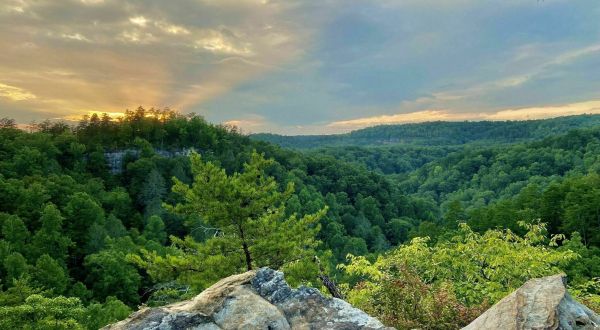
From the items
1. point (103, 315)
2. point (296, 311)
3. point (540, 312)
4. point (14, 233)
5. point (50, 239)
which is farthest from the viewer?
point (50, 239)

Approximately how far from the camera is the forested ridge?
16203 mm

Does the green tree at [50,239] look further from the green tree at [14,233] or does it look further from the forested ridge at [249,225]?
the green tree at [14,233]

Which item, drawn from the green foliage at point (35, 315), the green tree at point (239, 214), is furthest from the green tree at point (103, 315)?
the green tree at point (239, 214)

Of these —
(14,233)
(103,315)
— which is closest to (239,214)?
(103,315)

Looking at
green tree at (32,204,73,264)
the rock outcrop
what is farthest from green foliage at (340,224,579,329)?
green tree at (32,204,73,264)

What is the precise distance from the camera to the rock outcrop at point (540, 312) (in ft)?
17.5

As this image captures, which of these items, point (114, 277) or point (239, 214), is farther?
point (114, 277)

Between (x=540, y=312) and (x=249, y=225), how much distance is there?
1271 cm

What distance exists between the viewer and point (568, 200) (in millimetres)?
51219

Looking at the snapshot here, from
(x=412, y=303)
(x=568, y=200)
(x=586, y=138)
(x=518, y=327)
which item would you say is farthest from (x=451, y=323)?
(x=586, y=138)

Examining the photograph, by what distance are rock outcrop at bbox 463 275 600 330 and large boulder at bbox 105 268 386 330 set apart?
5.21 ft

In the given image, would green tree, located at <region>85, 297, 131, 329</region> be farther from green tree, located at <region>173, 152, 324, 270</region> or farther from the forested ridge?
green tree, located at <region>173, 152, 324, 270</region>

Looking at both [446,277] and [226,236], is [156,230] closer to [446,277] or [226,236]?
[226,236]

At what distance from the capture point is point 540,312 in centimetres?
545
